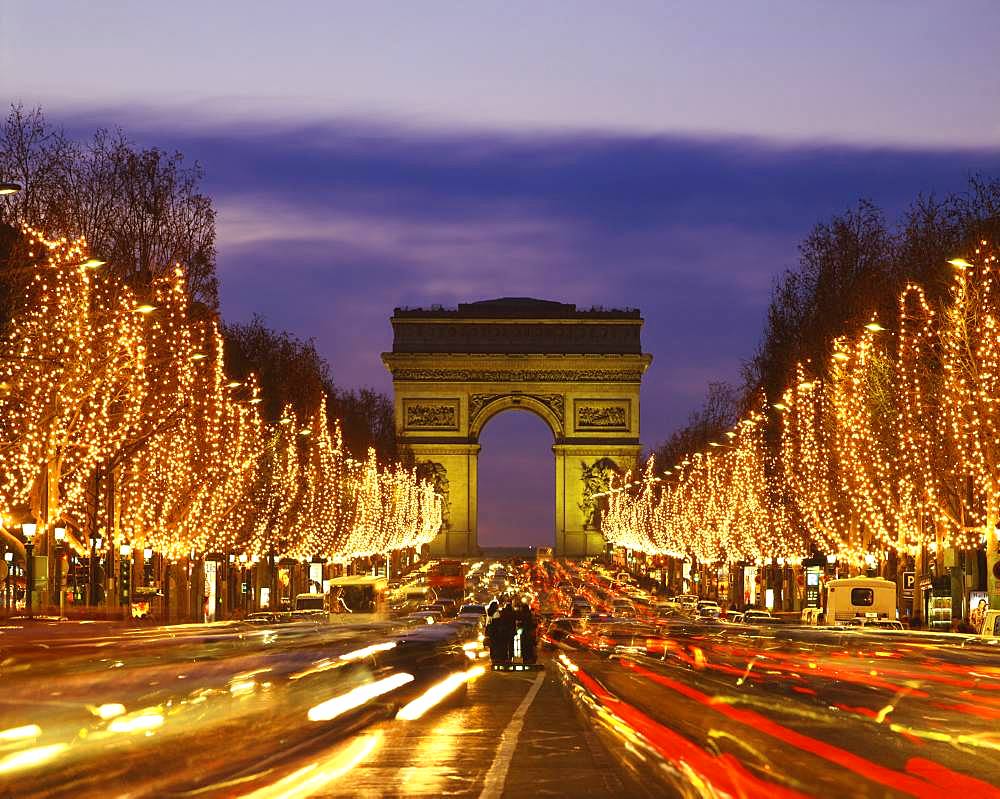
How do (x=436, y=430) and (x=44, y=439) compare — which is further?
(x=436, y=430)

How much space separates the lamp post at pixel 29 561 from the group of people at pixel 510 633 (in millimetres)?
10144

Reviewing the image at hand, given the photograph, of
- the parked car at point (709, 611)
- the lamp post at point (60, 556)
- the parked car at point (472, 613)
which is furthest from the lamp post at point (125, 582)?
the parked car at point (709, 611)

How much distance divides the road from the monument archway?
11459cm

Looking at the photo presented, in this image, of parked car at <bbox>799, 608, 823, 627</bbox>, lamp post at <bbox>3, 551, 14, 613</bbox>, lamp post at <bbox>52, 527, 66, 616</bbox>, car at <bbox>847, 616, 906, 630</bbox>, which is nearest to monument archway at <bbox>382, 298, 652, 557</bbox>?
parked car at <bbox>799, 608, 823, 627</bbox>

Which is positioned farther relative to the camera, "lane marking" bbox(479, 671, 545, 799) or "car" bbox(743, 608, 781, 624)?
"car" bbox(743, 608, 781, 624)

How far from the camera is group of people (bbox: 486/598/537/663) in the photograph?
3597 centimetres

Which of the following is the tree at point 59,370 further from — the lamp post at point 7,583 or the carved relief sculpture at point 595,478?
the carved relief sculpture at point 595,478

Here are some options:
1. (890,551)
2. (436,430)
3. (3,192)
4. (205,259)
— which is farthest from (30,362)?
(436,430)

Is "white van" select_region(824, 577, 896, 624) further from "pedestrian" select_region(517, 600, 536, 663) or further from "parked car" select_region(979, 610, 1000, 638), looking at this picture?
"pedestrian" select_region(517, 600, 536, 663)

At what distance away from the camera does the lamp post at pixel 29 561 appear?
139 ft

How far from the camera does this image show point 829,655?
135ft

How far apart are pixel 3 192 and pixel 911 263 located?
34984mm

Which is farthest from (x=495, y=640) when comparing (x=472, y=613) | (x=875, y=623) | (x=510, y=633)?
(x=472, y=613)

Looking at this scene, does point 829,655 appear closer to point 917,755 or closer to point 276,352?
point 917,755
